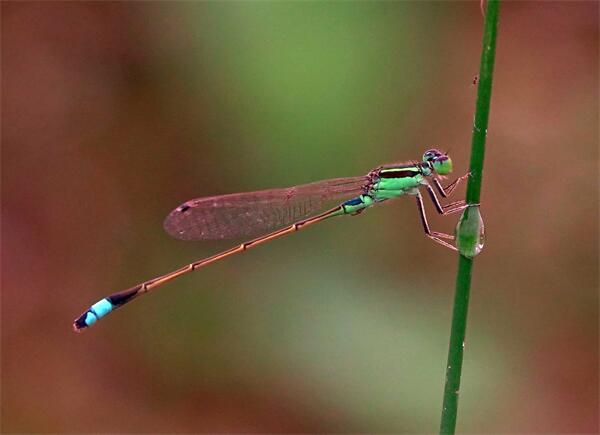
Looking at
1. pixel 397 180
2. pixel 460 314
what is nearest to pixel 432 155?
pixel 397 180

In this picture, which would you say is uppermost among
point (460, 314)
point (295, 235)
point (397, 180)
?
point (397, 180)

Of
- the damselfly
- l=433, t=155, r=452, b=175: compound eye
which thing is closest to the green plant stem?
l=433, t=155, r=452, b=175: compound eye

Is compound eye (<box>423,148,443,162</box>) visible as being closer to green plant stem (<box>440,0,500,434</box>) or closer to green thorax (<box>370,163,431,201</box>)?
green thorax (<box>370,163,431,201</box>)

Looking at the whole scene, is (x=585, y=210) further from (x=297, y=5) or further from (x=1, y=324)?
(x=1, y=324)

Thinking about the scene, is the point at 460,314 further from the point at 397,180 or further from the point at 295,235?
the point at 295,235

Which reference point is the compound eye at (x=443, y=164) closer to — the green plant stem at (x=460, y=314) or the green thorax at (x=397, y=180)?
the green thorax at (x=397, y=180)

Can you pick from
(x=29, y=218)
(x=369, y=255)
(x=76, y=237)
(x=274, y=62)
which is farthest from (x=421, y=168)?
(x=29, y=218)

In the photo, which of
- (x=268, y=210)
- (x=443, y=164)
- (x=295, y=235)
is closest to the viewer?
(x=443, y=164)

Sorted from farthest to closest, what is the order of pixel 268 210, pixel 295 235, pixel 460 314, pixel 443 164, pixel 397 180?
pixel 295 235 < pixel 268 210 < pixel 397 180 < pixel 443 164 < pixel 460 314
